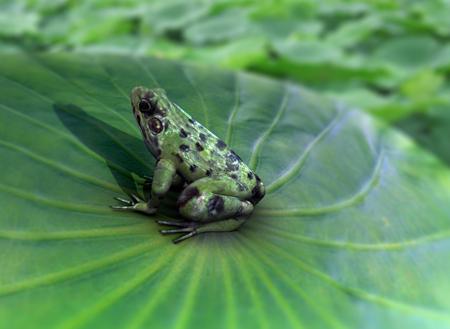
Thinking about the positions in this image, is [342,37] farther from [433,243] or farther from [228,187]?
[228,187]

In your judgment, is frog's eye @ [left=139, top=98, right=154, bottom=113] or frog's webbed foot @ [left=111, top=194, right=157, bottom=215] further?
frog's eye @ [left=139, top=98, right=154, bottom=113]

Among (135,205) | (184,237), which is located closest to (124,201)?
(135,205)

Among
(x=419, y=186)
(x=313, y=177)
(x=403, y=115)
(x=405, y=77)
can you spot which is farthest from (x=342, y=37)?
(x=313, y=177)

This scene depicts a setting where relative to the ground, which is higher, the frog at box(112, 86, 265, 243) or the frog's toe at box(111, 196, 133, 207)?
the frog at box(112, 86, 265, 243)

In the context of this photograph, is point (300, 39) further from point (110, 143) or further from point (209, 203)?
point (209, 203)

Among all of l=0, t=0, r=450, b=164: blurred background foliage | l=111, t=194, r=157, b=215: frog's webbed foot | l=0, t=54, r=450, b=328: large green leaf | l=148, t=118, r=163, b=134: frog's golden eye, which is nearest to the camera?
l=0, t=54, r=450, b=328: large green leaf

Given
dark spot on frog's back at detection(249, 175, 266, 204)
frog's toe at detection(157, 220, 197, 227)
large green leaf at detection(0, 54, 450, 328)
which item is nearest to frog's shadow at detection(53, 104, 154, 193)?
large green leaf at detection(0, 54, 450, 328)

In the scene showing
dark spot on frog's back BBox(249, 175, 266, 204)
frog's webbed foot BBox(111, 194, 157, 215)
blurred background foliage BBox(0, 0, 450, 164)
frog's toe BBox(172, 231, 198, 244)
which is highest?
blurred background foliage BBox(0, 0, 450, 164)

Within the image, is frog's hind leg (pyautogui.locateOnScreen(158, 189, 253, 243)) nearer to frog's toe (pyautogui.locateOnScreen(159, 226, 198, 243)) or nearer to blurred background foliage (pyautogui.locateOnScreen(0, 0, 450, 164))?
frog's toe (pyautogui.locateOnScreen(159, 226, 198, 243))
